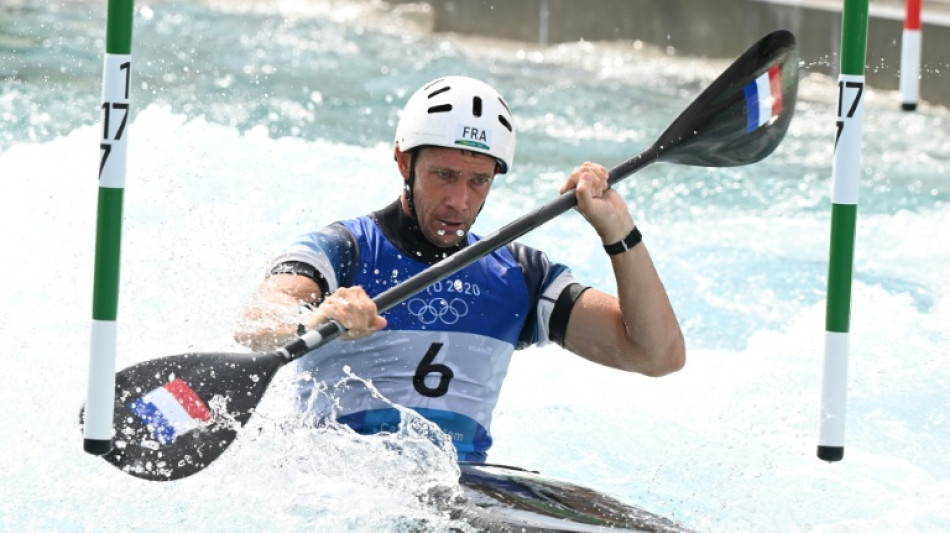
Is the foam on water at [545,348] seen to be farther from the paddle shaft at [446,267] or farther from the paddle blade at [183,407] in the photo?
the paddle shaft at [446,267]

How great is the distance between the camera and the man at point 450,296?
12.1 ft

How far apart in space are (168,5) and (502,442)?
9.69m

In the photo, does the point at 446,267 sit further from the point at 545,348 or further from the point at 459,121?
the point at 545,348

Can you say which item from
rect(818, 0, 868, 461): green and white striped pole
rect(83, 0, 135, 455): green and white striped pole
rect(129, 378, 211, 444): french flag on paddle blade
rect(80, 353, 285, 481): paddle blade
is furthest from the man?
rect(83, 0, 135, 455): green and white striped pole

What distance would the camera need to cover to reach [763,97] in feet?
13.6

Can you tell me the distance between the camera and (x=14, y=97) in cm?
941

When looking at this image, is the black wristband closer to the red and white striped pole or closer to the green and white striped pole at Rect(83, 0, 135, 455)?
the green and white striped pole at Rect(83, 0, 135, 455)

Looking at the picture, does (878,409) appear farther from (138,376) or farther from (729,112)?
(138,376)

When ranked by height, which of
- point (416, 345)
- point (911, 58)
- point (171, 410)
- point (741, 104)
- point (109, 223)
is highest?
point (911, 58)

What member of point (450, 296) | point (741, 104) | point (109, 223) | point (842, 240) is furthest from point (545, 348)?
point (109, 223)

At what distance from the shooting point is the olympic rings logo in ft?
12.3

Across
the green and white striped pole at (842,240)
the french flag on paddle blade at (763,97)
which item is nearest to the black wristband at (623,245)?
the green and white striped pole at (842,240)

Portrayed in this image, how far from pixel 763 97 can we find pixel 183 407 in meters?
1.83

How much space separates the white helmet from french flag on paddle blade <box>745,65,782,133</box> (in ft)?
2.41
